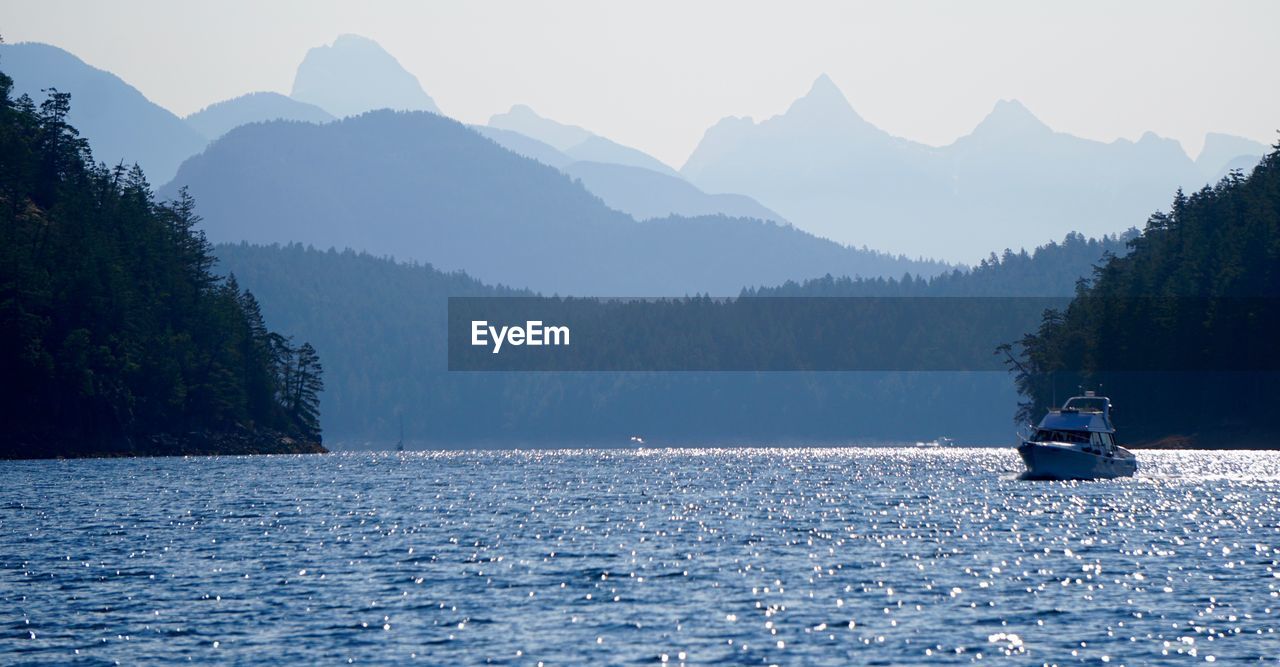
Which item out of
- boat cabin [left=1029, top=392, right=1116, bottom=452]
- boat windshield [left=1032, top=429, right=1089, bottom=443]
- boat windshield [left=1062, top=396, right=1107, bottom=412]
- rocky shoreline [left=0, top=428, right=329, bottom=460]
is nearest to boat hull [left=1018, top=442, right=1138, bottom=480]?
boat cabin [left=1029, top=392, right=1116, bottom=452]

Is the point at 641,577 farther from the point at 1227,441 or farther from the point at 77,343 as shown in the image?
the point at 1227,441

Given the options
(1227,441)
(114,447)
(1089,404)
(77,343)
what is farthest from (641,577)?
(1227,441)

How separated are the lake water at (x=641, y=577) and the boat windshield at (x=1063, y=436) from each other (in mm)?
15872

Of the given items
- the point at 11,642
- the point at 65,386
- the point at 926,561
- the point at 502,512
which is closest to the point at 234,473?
the point at 65,386

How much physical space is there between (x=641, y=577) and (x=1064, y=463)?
8125 cm

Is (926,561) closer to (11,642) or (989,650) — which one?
(989,650)

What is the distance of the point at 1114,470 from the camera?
456 feet

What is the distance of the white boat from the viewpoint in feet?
441

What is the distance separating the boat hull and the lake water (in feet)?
43.2

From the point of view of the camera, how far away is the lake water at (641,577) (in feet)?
150

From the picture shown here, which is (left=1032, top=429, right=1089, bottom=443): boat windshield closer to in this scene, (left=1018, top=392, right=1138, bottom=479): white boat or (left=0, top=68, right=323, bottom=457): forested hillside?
(left=1018, top=392, right=1138, bottom=479): white boat

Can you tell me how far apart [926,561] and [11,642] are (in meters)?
38.8

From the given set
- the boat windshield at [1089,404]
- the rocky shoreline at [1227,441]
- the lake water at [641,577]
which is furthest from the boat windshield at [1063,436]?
the rocky shoreline at [1227,441]

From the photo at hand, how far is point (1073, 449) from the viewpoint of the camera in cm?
13388
